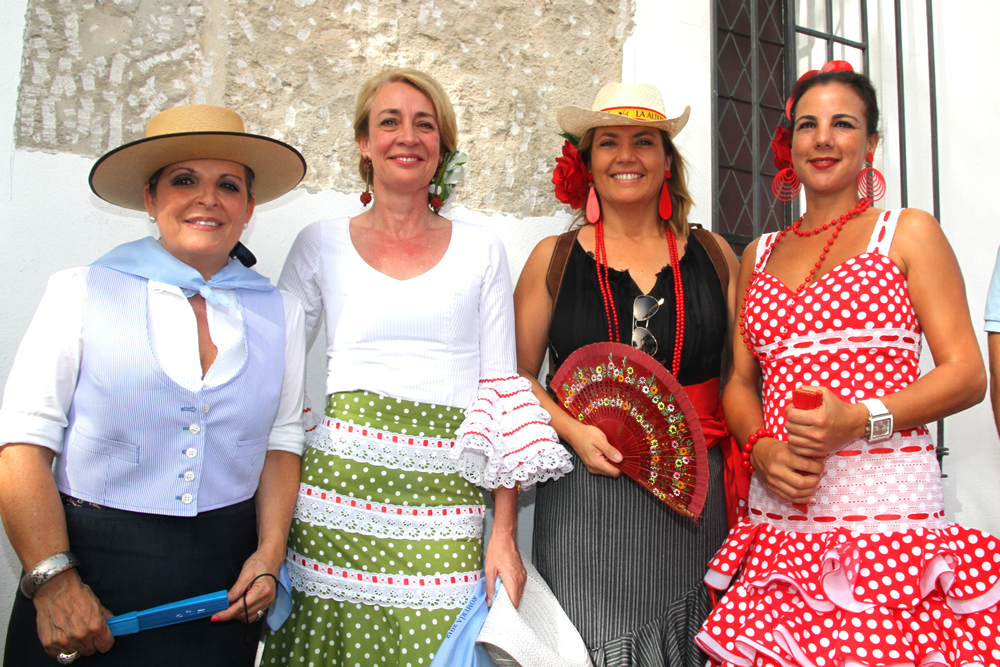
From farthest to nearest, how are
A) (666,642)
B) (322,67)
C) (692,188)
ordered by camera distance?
(692,188), (322,67), (666,642)

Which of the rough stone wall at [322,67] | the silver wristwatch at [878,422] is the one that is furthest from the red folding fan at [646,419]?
the rough stone wall at [322,67]

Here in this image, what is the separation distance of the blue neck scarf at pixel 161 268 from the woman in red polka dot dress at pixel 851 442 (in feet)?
5.43

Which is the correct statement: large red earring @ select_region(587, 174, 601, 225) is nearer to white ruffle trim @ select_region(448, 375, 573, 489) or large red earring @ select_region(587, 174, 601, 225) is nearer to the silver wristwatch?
white ruffle trim @ select_region(448, 375, 573, 489)

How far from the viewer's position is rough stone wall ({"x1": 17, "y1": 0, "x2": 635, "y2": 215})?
2857mm

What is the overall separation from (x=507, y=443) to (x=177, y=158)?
1307mm

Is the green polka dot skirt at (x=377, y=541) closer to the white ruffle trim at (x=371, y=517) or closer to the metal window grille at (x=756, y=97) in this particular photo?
the white ruffle trim at (x=371, y=517)

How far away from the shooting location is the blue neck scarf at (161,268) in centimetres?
208

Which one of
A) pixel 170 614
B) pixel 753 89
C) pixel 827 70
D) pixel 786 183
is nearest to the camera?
pixel 170 614

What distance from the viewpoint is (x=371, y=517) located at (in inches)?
91.1

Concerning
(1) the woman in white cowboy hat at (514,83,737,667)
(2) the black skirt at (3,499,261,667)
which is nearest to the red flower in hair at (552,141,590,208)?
(1) the woman in white cowboy hat at (514,83,737,667)

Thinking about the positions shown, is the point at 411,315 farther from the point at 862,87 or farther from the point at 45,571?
the point at 862,87

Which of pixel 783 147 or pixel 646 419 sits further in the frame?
pixel 783 147

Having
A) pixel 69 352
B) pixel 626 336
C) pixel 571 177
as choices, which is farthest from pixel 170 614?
pixel 571 177

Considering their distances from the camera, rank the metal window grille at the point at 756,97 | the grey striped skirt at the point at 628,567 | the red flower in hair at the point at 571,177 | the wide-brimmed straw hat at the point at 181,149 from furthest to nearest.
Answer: the metal window grille at the point at 756,97, the red flower in hair at the point at 571,177, the grey striped skirt at the point at 628,567, the wide-brimmed straw hat at the point at 181,149
